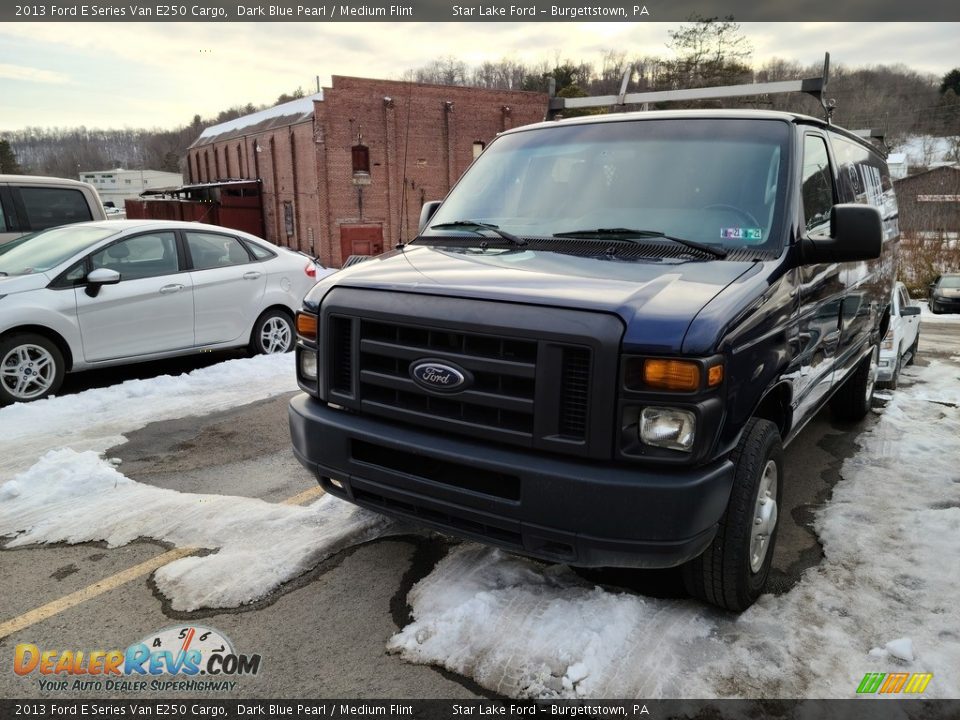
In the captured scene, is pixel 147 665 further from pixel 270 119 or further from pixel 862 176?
pixel 270 119

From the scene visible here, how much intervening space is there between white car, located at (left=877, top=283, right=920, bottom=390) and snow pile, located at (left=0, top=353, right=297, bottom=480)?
6.25 meters

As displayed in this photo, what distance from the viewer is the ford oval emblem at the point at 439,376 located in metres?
2.78

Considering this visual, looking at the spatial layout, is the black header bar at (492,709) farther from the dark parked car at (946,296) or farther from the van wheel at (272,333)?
the dark parked car at (946,296)

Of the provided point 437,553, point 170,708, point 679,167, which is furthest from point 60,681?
point 679,167

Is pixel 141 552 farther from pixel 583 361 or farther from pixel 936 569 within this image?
pixel 936 569

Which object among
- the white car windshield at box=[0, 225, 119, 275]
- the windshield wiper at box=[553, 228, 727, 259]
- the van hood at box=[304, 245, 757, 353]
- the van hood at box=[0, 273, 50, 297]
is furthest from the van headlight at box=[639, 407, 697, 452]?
the white car windshield at box=[0, 225, 119, 275]

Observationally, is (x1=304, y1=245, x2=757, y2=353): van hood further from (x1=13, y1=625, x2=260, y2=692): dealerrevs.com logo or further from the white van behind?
the white van behind

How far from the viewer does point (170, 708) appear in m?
2.64

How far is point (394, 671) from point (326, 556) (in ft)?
3.35

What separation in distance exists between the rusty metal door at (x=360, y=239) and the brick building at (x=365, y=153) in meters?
0.06

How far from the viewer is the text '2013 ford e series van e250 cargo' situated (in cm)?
258

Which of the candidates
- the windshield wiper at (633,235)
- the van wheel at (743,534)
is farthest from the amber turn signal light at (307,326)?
the van wheel at (743,534)

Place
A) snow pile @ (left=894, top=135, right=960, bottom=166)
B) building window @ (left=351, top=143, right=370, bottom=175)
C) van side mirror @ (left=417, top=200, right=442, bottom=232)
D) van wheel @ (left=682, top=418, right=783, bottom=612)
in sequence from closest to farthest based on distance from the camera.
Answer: van wheel @ (left=682, top=418, right=783, bottom=612) < van side mirror @ (left=417, top=200, right=442, bottom=232) < building window @ (left=351, top=143, right=370, bottom=175) < snow pile @ (left=894, top=135, right=960, bottom=166)

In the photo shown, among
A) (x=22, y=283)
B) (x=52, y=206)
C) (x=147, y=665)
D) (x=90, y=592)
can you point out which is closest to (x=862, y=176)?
(x=147, y=665)
